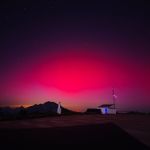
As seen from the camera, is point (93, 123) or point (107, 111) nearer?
point (93, 123)

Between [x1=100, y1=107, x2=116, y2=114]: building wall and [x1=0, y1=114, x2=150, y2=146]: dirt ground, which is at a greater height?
[x1=100, y1=107, x2=116, y2=114]: building wall

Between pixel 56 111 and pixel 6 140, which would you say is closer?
pixel 6 140

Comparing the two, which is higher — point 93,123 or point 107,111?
point 107,111

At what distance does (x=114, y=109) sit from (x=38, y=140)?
2928 centimetres

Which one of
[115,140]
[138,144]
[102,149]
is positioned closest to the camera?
[102,149]

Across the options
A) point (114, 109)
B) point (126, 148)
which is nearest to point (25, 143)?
point (126, 148)

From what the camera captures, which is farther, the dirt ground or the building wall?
the building wall

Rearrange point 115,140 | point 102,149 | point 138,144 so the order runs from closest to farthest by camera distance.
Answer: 1. point 102,149
2. point 138,144
3. point 115,140

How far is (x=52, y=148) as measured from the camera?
43.4ft

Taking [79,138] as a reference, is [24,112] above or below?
above

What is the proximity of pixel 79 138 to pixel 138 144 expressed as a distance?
→ 377 cm

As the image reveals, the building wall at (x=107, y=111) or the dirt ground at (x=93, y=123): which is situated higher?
the building wall at (x=107, y=111)

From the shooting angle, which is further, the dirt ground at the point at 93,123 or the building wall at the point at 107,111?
the building wall at the point at 107,111

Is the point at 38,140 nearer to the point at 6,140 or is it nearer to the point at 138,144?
the point at 6,140
